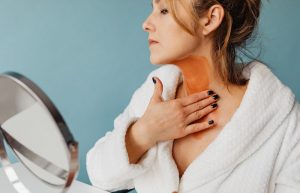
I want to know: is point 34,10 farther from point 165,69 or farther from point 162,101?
point 162,101

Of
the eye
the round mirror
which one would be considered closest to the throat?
the eye

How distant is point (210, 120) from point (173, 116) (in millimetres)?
84

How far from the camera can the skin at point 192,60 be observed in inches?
35.7

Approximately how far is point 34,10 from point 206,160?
76cm

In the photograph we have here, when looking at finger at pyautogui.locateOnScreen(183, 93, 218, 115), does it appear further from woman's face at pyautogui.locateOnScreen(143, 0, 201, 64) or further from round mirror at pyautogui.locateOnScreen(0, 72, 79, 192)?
round mirror at pyautogui.locateOnScreen(0, 72, 79, 192)

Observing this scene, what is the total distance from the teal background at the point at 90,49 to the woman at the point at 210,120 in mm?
483

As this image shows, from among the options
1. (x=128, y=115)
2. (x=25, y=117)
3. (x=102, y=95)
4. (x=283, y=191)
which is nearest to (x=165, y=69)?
(x=128, y=115)

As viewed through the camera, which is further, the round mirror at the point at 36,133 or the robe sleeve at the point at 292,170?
the robe sleeve at the point at 292,170

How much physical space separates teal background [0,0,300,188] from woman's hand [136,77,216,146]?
0.53 metres

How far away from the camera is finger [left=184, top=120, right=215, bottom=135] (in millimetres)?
979

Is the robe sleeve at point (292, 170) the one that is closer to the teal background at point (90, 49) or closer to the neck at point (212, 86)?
the neck at point (212, 86)

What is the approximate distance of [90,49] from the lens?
4.97ft

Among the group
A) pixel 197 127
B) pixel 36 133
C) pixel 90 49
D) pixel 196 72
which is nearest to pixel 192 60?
pixel 196 72

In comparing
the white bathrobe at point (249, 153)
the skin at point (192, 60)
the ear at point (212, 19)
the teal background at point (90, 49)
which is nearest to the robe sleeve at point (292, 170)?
the white bathrobe at point (249, 153)
